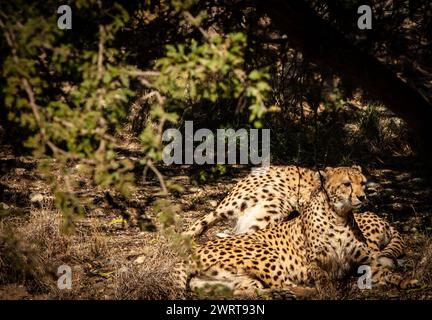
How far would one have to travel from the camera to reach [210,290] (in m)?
5.71

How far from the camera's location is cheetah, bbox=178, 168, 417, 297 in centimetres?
593

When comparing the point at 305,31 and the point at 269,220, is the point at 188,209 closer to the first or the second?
the point at 269,220

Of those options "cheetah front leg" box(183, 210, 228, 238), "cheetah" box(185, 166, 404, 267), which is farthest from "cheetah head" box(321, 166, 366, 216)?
"cheetah front leg" box(183, 210, 228, 238)

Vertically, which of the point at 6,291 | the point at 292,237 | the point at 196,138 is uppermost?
the point at 196,138

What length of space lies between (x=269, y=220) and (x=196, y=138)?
3280 mm

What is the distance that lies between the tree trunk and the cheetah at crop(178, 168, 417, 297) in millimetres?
1140

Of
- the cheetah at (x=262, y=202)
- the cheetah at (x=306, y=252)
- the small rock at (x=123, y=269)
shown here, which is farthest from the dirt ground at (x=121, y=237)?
the cheetah at (x=262, y=202)

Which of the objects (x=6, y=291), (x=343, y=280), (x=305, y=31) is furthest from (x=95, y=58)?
(x=343, y=280)

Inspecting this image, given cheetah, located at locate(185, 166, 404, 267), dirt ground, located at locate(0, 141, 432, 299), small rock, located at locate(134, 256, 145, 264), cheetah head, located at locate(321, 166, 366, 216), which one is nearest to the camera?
dirt ground, located at locate(0, 141, 432, 299)

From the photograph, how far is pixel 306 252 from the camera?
6.34 metres

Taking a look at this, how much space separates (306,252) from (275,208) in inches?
43.4

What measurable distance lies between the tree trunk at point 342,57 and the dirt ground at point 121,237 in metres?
1.65

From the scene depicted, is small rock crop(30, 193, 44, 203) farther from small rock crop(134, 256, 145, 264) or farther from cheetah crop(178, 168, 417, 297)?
cheetah crop(178, 168, 417, 297)

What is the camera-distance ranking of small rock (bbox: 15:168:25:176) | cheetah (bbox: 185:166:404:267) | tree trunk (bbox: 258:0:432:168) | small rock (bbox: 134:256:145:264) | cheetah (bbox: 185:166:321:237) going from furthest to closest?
small rock (bbox: 15:168:25:176) < cheetah (bbox: 185:166:321:237) < cheetah (bbox: 185:166:404:267) < small rock (bbox: 134:256:145:264) < tree trunk (bbox: 258:0:432:168)
